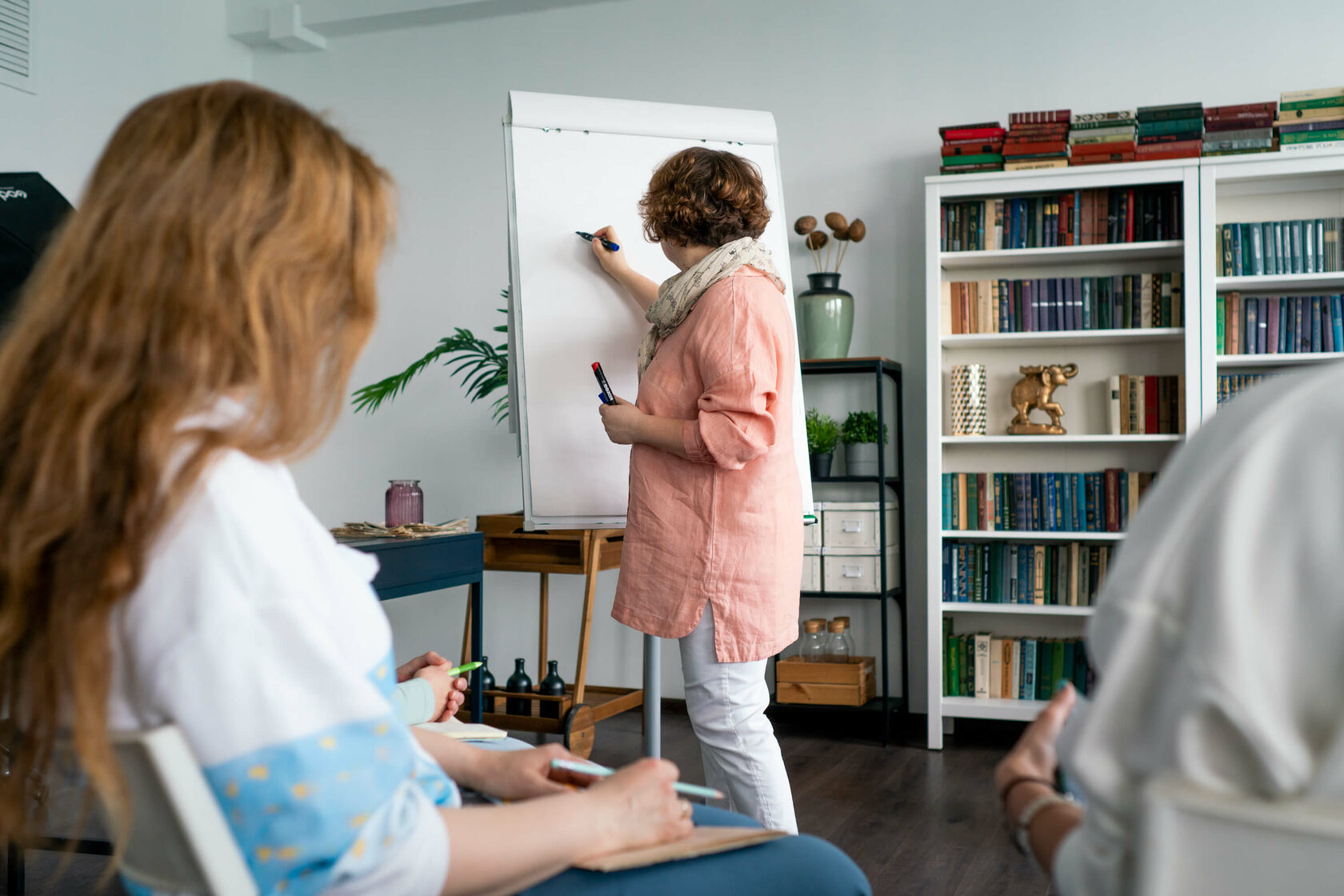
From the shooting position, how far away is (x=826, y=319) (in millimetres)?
3652

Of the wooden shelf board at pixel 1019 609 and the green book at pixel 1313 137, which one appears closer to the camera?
the green book at pixel 1313 137

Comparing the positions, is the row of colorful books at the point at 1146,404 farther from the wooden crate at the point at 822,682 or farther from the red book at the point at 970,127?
the wooden crate at the point at 822,682

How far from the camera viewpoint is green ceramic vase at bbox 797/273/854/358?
3652 millimetres

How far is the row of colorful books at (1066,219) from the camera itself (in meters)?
3.39

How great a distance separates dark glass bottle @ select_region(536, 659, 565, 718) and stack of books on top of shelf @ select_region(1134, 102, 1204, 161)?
2.44 m

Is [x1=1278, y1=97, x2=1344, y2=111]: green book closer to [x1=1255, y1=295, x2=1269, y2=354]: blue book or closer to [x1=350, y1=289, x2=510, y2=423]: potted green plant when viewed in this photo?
[x1=1255, y1=295, x2=1269, y2=354]: blue book

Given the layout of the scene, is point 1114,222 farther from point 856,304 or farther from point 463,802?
point 463,802

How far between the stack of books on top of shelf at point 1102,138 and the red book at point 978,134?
0.72 feet

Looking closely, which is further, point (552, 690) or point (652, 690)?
point (552, 690)

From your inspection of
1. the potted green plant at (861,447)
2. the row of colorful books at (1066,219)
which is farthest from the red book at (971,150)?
the potted green plant at (861,447)

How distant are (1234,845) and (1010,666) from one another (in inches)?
122

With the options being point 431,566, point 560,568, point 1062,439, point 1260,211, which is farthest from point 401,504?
point 1260,211

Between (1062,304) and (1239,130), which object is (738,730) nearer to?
(1062,304)

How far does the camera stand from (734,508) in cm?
176
